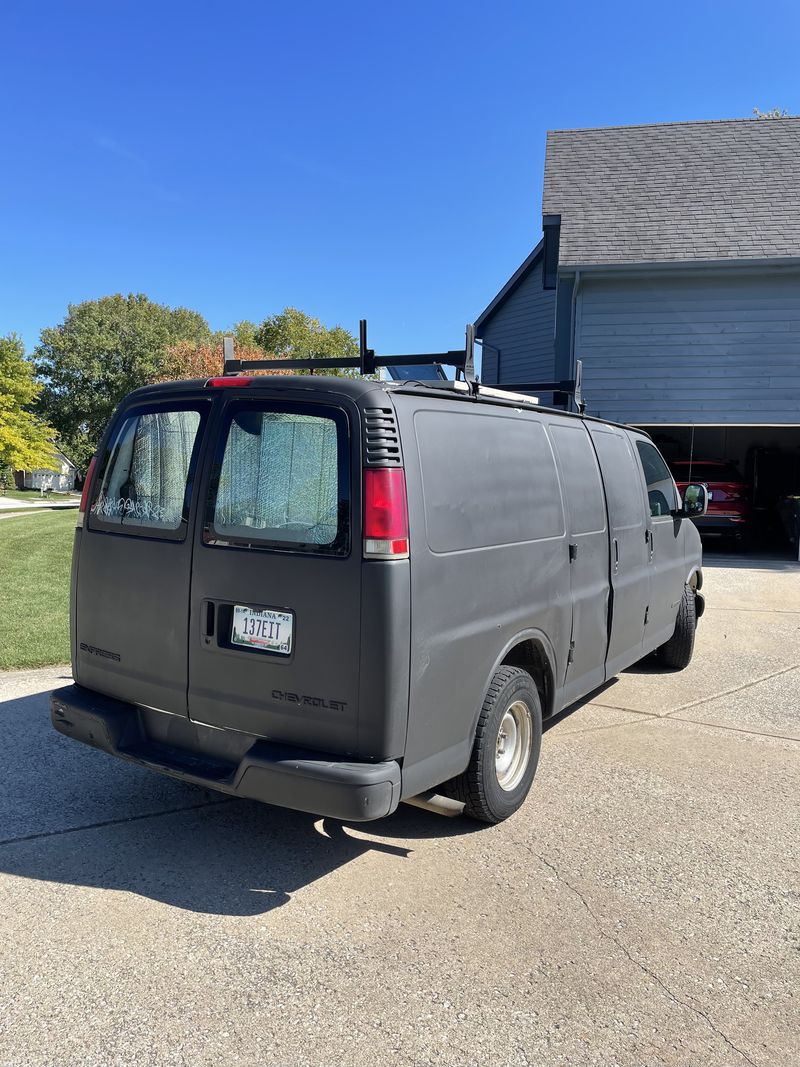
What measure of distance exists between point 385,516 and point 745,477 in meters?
19.6

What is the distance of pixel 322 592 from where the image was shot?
314 cm

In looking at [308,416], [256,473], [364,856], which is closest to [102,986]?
[364,856]

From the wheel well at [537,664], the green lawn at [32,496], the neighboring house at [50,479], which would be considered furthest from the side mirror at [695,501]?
the neighboring house at [50,479]

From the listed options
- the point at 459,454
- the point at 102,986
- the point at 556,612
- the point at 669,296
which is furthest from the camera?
the point at 669,296

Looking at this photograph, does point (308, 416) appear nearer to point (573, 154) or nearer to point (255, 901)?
point (255, 901)

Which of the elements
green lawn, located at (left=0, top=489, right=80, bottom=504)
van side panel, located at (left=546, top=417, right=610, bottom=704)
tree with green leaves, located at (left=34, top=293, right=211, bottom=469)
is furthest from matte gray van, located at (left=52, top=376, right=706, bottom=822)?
tree with green leaves, located at (left=34, top=293, right=211, bottom=469)

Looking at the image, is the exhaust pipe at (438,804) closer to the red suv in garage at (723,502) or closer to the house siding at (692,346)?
the red suv in garage at (723,502)

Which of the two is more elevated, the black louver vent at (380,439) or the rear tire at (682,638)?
the black louver vent at (380,439)

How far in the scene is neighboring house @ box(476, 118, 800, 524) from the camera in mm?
15461

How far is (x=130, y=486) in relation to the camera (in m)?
3.84

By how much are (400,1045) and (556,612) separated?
2.29m

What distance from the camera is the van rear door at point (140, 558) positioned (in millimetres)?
3535

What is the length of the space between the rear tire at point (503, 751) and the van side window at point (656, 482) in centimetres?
247

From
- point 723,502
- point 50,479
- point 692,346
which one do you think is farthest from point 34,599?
point 50,479
